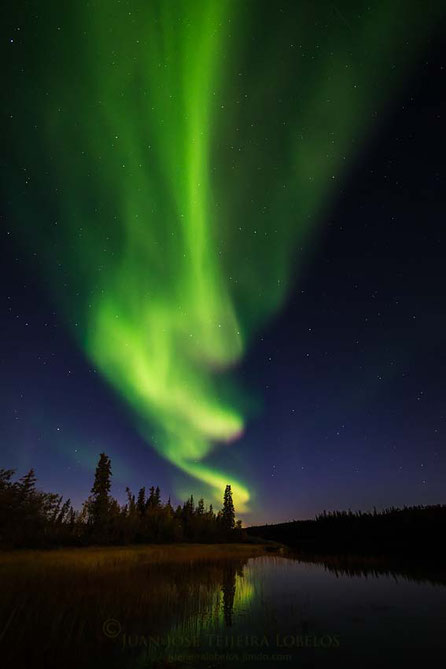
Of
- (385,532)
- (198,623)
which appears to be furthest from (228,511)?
(198,623)

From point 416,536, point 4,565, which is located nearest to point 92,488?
point 4,565

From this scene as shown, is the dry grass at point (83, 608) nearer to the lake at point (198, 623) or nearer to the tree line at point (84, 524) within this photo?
the lake at point (198, 623)

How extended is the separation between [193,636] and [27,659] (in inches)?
206

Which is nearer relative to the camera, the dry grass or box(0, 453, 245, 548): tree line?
the dry grass

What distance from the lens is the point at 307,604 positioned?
58.2 feet

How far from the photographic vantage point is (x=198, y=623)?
12.7m

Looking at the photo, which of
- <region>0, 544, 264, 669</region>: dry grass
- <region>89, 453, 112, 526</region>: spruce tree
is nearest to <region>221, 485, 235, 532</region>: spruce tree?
<region>89, 453, 112, 526</region>: spruce tree

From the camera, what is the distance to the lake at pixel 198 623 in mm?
9234

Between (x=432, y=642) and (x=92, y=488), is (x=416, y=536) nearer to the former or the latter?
(x=92, y=488)

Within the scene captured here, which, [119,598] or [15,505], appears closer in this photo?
[119,598]

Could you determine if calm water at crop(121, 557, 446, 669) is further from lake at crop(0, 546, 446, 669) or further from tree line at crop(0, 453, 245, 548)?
tree line at crop(0, 453, 245, 548)
